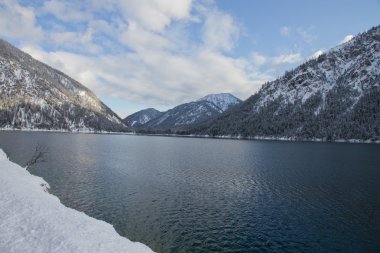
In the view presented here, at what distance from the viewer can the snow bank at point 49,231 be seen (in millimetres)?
20203

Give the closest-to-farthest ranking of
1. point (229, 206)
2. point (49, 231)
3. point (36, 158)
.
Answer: point (49, 231) < point (229, 206) < point (36, 158)

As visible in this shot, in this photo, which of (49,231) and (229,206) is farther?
(229,206)

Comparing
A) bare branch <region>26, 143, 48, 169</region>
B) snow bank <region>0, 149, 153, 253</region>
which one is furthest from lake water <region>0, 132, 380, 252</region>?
snow bank <region>0, 149, 153, 253</region>

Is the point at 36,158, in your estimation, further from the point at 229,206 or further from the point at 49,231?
the point at 229,206

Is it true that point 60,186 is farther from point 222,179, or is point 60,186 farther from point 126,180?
point 222,179

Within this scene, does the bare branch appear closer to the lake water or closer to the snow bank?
the lake water

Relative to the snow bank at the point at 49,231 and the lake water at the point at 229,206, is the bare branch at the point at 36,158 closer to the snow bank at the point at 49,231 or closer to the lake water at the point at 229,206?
the lake water at the point at 229,206

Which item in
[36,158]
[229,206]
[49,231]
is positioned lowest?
[229,206]

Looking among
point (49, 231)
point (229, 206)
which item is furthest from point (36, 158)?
point (229, 206)

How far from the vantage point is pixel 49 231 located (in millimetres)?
22375

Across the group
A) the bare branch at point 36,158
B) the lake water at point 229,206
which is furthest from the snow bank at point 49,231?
the bare branch at point 36,158

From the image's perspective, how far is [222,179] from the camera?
71562mm

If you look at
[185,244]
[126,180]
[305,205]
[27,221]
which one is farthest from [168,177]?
[27,221]

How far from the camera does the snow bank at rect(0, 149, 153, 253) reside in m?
20.2
